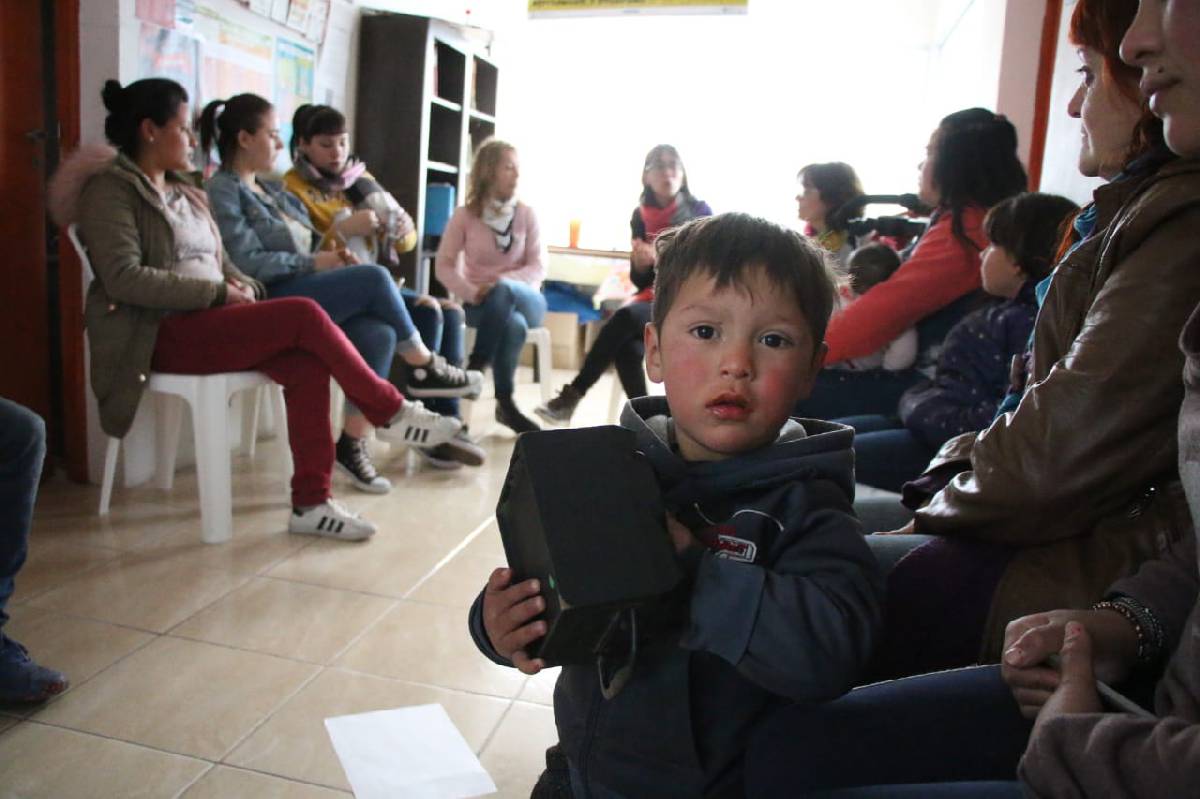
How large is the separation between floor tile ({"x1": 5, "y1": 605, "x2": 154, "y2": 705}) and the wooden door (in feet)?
3.48

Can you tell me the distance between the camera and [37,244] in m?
2.68

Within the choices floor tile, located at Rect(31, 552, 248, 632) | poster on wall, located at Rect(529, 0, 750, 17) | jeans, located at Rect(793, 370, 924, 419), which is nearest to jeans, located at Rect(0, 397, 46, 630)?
floor tile, located at Rect(31, 552, 248, 632)

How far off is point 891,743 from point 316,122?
9.96ft

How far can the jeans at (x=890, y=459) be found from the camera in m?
1.82

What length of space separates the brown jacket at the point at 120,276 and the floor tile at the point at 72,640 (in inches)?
26.2

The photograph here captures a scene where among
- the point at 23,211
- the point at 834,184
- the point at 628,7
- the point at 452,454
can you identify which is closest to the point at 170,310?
the point at 23,211

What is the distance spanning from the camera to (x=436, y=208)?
4492 millimetres

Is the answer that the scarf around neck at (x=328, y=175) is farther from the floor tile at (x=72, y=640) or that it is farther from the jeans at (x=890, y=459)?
the jeans at (x=890, y=459)

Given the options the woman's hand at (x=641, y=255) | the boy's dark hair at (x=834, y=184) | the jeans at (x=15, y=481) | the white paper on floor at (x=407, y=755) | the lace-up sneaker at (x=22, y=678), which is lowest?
the white paper on floor at (x=407, y=755)

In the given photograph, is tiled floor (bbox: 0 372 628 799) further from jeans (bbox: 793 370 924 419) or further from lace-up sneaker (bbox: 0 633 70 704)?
jeans (bbox: 793 370 924 419)

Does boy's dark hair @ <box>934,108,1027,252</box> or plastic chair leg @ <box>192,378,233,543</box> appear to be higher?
boy's dark hair @ <box>934,108,1027,252</box>

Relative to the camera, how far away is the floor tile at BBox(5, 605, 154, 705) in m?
1.74

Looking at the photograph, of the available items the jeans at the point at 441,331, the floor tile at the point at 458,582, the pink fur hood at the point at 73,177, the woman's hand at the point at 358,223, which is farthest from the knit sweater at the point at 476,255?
the floor tile at the point at 458,582

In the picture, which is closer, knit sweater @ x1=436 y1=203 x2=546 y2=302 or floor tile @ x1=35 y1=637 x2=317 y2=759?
floor tile @ x1=35 y1=637 x2=317 y2=759
